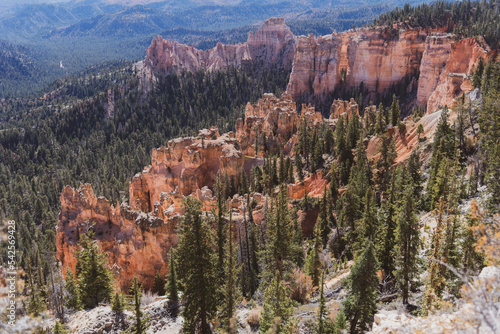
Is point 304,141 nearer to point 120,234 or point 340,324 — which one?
point 120,234

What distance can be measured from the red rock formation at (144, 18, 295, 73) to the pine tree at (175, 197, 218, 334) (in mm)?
148580

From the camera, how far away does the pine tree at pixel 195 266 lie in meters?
22.3

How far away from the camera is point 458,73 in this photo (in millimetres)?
71438

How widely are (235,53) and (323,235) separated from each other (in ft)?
472

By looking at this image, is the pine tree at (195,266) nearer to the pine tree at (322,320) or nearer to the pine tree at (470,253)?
the pine tree at (322,320)

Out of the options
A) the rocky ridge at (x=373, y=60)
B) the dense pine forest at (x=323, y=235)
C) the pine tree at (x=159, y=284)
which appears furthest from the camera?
the rocky ridge at (x=373, y=60)

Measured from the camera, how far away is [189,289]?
2241 cm

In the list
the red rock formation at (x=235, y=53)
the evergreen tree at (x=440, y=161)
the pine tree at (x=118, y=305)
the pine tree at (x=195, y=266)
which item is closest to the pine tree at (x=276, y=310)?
the pine tree at (x=195, y=266)

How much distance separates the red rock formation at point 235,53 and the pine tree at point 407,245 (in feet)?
478

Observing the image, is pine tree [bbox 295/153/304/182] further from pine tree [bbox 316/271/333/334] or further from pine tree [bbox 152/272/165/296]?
pine tree [bbox 316/271/333/334]

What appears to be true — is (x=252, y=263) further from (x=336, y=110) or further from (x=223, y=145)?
(x=336, y=110)

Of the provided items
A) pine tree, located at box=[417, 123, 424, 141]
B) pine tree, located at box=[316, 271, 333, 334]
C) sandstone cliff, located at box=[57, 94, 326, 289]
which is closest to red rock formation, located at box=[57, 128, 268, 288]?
sandstone cliff, located at box=[57, 94, 326, 289]

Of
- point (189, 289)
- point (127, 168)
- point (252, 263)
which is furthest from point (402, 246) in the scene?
point (127, 168)

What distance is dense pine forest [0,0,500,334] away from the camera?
70.6 feet
